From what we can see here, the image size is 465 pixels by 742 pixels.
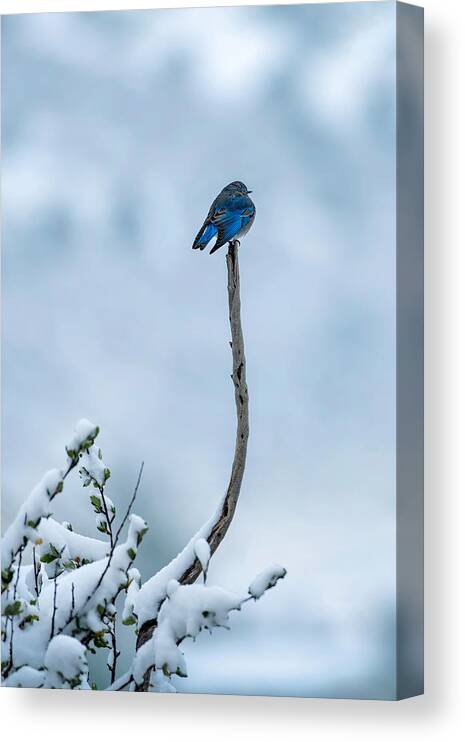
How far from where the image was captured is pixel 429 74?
5.15 metres

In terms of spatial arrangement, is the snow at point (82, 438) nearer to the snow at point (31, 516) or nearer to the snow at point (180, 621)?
the snow at point (31, 516)

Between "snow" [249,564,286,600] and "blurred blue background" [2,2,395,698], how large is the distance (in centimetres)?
3

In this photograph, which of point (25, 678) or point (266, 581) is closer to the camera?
point (266, 581)

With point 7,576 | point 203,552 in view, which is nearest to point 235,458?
point 203,552

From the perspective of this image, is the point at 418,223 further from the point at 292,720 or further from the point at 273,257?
the point at 292,720

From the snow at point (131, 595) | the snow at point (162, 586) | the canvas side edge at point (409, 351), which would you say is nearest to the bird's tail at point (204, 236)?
the canvas side edge at point (409, 351)

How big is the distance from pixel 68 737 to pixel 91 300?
4.26 feet

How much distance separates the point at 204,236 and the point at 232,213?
0.11m

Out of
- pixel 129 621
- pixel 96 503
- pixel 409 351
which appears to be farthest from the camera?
pixel 96 503

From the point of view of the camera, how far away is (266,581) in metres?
5.10

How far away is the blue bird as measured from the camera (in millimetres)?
5195

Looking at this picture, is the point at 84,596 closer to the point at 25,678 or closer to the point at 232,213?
the point at 25,678

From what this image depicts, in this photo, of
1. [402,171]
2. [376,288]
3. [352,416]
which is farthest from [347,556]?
[402,171]

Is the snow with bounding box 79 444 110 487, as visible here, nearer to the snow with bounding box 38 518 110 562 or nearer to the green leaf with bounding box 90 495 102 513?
the green leaf with bounding box 90 495 102 513
